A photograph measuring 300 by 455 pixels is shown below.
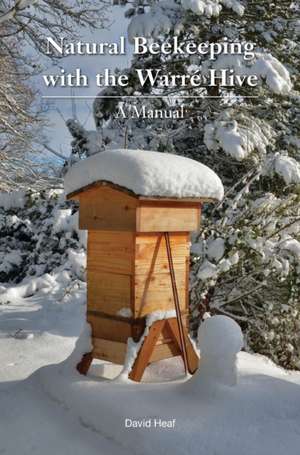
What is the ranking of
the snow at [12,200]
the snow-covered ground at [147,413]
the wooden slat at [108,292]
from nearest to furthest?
1. the snow-covered ground at [147,413]
2. the wooden slat at [108,292]
3. the snow at [12,200]

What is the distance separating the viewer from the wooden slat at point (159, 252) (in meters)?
3.60

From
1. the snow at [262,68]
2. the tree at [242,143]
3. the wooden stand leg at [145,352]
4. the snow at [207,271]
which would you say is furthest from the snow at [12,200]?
the wooden stand leg at [145,352]

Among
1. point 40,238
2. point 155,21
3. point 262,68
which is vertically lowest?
point 40,238

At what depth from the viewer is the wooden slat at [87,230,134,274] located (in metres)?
3.61

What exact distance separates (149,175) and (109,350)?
4.60 feet

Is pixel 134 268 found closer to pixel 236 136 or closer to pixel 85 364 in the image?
pixel 85 364

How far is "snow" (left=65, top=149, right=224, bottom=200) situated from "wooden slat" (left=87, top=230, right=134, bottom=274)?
400 mm

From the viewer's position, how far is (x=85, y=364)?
3928 millimetres

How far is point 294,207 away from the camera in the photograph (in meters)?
6.31

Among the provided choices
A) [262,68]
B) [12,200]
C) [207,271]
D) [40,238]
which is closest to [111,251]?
[207,271]

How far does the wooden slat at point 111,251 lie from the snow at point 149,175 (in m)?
0.40

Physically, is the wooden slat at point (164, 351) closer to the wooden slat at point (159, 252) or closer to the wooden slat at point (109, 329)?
the wooden slat at point (109, 329)

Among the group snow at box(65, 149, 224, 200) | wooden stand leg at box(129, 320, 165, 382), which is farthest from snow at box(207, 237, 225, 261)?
wooden stand leg at box(129, 320, 165, 382)

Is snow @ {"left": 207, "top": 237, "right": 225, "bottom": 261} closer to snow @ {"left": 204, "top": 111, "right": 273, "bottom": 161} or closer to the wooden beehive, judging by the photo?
snow @ {"left": 204, "top": 111, "right": 273, "bottom": 161}
